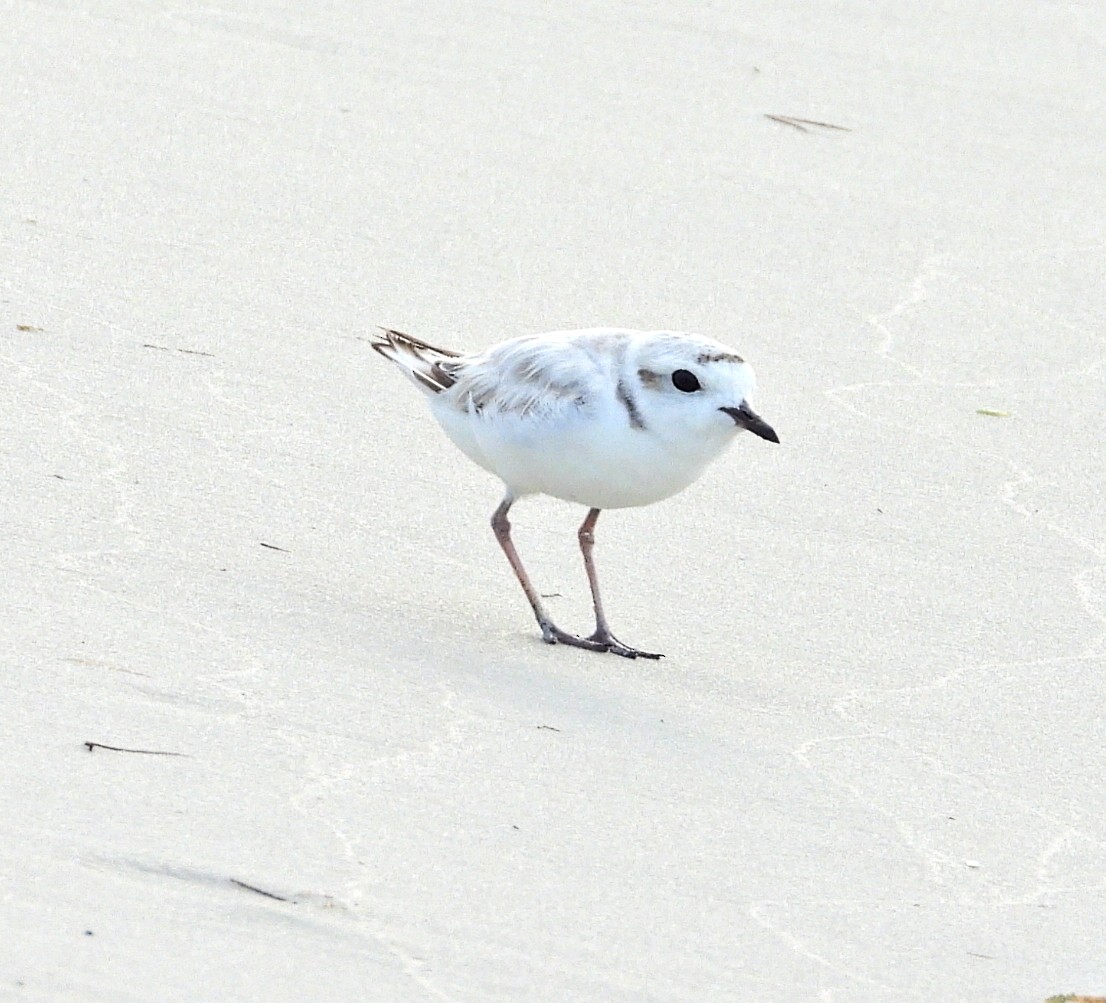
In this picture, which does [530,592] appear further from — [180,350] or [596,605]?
[180,350]

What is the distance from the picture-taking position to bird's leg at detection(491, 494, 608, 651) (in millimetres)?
5094

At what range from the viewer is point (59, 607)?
4406 mm

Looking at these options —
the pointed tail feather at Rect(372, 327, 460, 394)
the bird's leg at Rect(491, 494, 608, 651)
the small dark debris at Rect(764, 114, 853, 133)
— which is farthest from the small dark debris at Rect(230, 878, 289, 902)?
the small dark debris at Rect(764, 114, 853, 133)

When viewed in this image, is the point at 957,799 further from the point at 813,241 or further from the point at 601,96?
the point at 601,96

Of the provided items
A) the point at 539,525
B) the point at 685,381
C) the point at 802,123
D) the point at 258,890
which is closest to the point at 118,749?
the point at 258,890

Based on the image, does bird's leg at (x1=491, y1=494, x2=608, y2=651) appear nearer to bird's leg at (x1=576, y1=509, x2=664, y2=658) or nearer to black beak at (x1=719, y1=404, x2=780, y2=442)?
bird's leg at (x1=576, y1=509, x2=664, y2=658)

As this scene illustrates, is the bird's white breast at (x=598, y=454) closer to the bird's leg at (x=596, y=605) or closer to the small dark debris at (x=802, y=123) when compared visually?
the bird's leg at (x=596, y=605)

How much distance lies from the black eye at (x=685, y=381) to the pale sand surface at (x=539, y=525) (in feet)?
2.20

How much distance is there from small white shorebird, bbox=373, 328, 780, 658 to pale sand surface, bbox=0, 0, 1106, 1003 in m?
0.35

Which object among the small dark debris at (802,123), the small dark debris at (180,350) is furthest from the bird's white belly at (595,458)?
the small dark debris at (802,123)

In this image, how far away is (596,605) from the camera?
5207mm

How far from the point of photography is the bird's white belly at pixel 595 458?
16.1ft

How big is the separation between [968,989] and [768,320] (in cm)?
392

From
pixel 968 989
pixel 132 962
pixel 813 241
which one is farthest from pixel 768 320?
pixel 132 962
